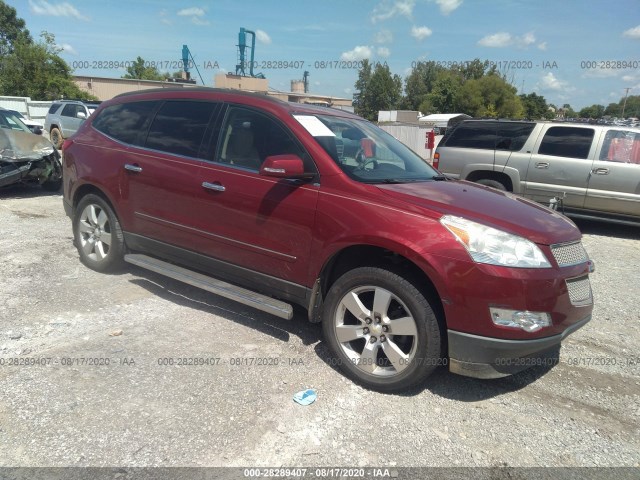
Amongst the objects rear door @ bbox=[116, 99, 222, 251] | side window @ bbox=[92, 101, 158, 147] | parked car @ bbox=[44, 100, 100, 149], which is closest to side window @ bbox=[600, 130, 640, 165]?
rear door @ bbox=[116, 99, 222, 251]

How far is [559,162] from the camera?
823cm

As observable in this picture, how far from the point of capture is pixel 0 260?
215 inches

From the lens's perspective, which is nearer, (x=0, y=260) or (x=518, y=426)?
(x=518, y=426)

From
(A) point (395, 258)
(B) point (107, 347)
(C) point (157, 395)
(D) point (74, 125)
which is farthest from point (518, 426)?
(D) point (74, 125)

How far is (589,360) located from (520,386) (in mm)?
864

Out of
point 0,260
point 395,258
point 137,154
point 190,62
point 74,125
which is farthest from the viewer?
point 190,62

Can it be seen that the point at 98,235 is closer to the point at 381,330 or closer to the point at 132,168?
the point at 132,168

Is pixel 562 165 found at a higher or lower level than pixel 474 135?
lower

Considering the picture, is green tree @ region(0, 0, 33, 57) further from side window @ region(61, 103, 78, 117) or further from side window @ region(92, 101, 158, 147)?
side window @ region(92, 101, 158, 147)

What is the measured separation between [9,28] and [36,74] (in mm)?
47847

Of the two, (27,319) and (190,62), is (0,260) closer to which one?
(27,319)

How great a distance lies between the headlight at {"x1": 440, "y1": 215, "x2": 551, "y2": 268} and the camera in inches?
112

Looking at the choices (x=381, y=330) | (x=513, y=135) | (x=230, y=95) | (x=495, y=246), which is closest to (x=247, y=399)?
(x=381, y=330)

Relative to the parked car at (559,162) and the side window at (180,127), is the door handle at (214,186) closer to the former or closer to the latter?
the side window at (180,127)
